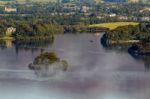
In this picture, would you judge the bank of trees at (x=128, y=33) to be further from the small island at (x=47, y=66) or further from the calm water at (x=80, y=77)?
the small island at (x=47, y=66)

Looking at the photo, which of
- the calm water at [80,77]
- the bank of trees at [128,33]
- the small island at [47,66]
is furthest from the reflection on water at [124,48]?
the small island at [47,66]

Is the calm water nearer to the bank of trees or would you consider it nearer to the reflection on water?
the reflection on water

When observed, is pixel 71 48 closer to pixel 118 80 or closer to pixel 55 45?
pixel 55 45

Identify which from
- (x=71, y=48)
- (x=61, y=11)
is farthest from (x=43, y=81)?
(x=61, y=11)

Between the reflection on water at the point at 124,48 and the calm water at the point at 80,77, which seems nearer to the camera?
the calm water at the point at 80,77

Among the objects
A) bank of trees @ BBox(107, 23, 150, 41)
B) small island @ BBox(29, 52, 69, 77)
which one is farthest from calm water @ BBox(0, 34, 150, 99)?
bank of trees @ BBox(107, 23, 150, 41)

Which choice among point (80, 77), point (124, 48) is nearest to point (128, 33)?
point (124, 48)

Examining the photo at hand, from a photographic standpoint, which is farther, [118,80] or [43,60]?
[43,60]

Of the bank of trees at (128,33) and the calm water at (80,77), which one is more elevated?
the calm water at (80,77)
